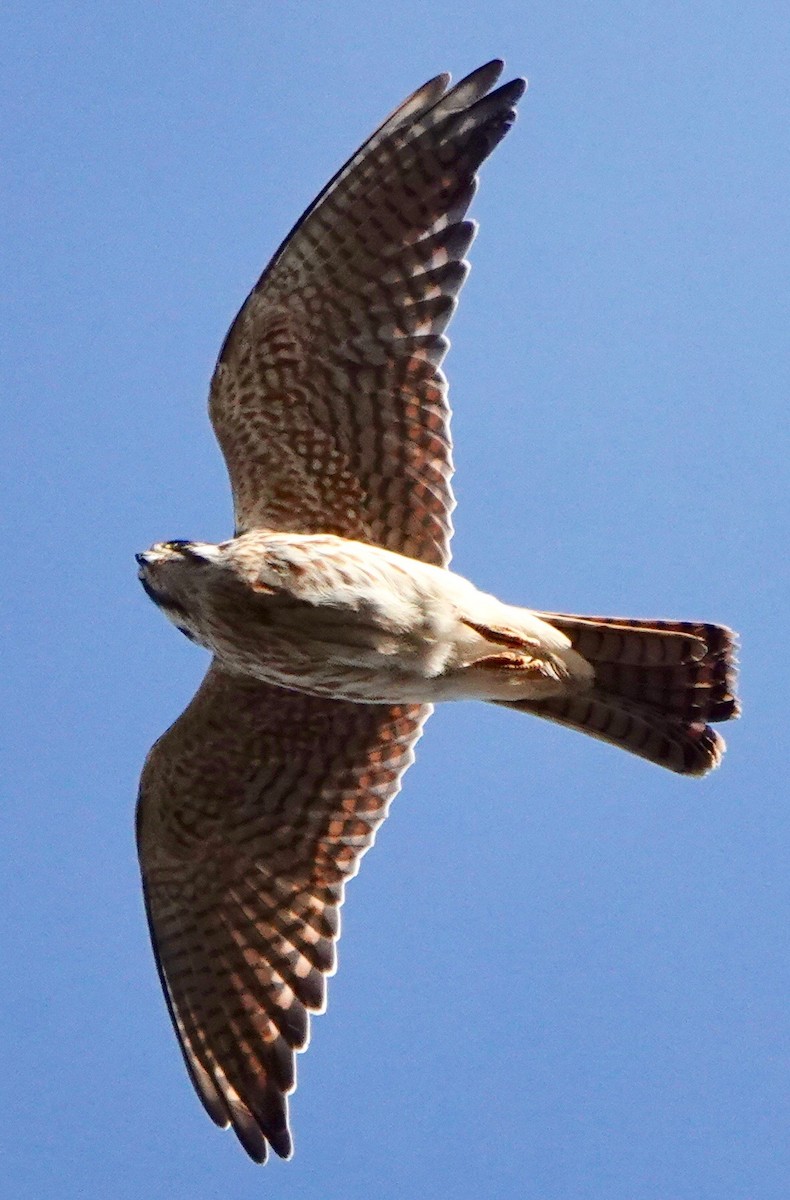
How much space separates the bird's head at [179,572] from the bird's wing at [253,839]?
0.86 m

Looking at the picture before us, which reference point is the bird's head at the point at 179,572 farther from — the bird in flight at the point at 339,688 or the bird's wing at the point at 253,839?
the bird's wing at the point at 253,839

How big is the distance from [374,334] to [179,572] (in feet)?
4.90

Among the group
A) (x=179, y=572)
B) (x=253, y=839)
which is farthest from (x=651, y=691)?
(x=179, y=572)

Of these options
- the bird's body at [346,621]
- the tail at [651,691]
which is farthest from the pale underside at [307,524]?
the tail at [651,691]

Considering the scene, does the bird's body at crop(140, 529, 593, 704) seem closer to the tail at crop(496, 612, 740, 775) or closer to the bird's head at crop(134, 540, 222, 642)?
the bird's head at crop(134, 540, 222, 642)

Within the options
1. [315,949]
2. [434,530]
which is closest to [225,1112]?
[315,949]

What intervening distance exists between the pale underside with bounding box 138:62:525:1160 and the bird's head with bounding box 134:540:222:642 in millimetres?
846

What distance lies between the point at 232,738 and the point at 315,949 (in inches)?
40.8

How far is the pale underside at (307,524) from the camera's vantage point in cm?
691

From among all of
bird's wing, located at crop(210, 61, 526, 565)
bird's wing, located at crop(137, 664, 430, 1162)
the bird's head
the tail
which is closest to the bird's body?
the bird's head

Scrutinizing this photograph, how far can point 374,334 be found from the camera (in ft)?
22.8

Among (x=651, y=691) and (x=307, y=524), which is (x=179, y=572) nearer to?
(x=307, y=524)

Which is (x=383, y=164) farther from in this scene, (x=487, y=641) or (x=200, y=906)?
(x=200, y=906)

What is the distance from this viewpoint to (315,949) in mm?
7113
